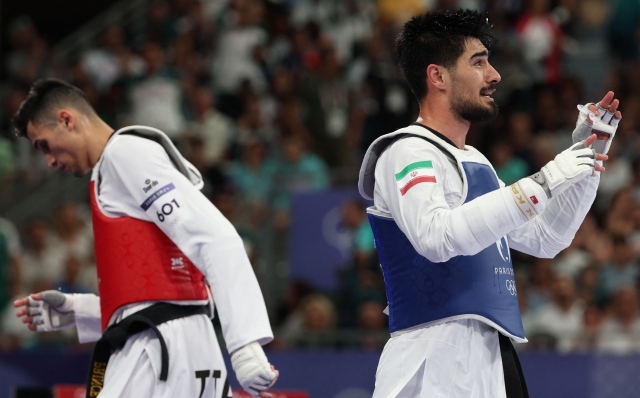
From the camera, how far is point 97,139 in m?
5.21

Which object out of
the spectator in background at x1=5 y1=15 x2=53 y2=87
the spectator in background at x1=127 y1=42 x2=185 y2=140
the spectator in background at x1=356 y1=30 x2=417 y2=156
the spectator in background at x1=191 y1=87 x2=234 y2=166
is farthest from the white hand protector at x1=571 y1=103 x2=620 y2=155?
the spectator in background at x1=5 y1=15 x2=53 y2=87

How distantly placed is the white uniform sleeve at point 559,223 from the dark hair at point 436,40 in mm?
832

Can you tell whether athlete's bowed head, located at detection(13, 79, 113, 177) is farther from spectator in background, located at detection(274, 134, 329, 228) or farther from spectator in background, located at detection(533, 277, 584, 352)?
spectator in background, located at detection(274, 134, 329, 228)

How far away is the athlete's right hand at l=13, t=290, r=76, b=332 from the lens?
5.42 m

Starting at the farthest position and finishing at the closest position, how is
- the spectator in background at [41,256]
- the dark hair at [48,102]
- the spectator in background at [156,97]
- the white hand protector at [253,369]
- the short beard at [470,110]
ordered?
the spectator in background at [156,97] < the spectator in background at [41,256] < the dark hair at [48,102] < the short beard at [470,110] < the white hand protector at [253,369]

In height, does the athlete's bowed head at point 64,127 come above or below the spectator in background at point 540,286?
above

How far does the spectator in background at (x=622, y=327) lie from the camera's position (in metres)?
8.62

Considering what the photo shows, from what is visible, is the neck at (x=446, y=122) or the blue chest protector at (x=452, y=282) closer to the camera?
the blue chest protector at (x=452, y=282)

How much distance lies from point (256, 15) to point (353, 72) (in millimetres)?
1904

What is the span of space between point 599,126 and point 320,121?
8309mm

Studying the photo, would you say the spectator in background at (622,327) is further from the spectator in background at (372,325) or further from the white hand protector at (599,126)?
the white hand protector at (599,126)

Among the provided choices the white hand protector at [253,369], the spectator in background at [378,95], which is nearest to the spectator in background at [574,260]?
the spectator in background at [378,95]

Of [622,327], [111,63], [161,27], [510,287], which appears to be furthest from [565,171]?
[161,27]

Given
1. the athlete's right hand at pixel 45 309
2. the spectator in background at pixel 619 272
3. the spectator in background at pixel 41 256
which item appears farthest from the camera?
the spectator in background at pixel 41 256
